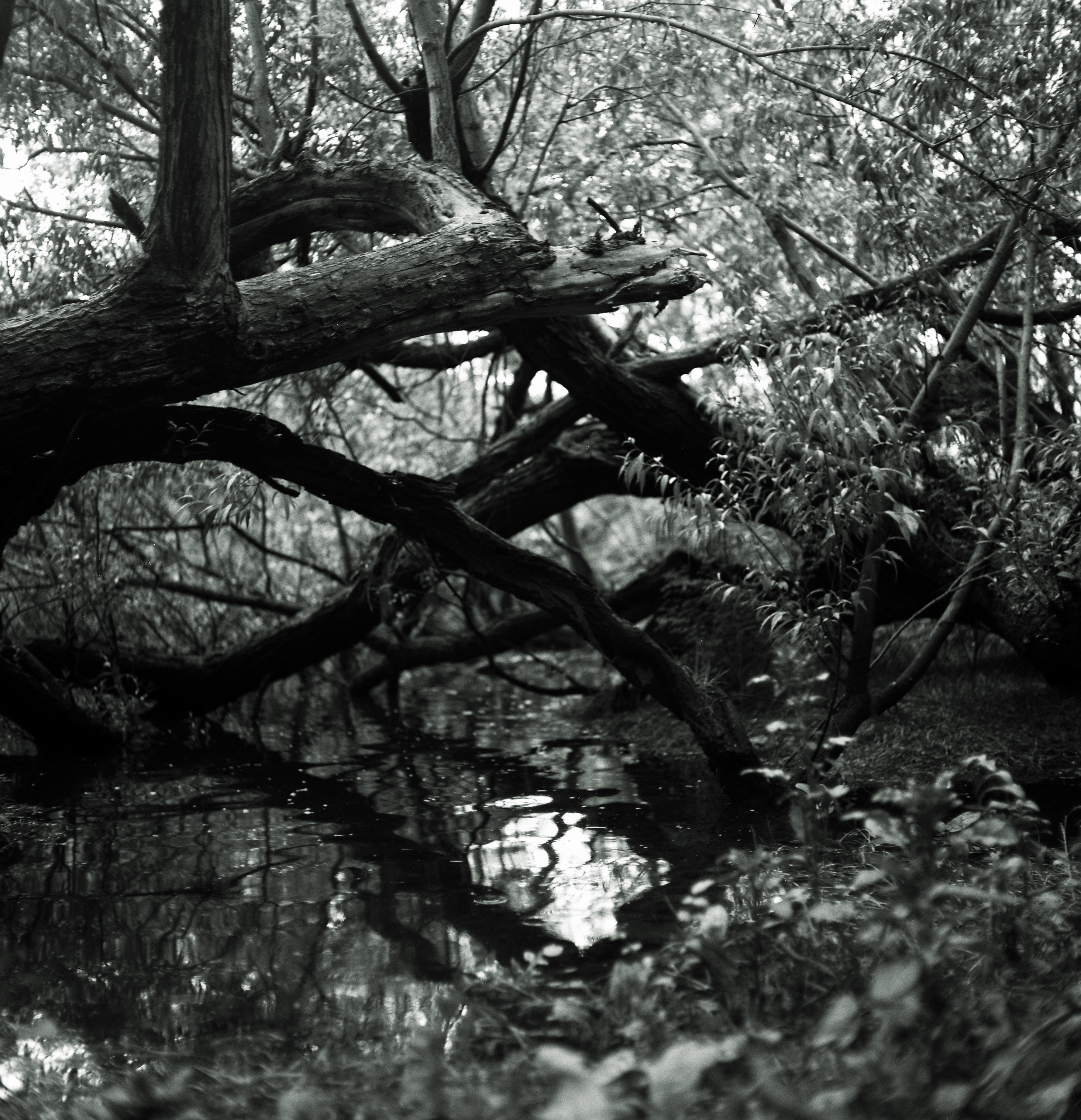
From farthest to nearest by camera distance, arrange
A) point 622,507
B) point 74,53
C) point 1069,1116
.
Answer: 1. point 622,507
2. point 74,53
3. point 1069,1116

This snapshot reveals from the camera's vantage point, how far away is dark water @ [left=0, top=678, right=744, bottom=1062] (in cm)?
326

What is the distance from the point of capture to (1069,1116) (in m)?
2.13

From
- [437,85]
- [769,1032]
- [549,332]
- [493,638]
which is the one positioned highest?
[437,85]

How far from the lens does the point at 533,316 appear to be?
486 centimetres

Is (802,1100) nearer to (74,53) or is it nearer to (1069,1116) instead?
(1069,1116)

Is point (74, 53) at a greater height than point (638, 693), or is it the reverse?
point (74, 53)

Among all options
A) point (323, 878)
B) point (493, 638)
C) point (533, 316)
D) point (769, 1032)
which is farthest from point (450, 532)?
point (493, 638)

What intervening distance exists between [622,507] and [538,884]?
360 inches

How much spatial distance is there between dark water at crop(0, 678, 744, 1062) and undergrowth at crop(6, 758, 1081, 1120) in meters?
0.26

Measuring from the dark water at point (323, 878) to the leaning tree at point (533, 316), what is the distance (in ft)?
2.78

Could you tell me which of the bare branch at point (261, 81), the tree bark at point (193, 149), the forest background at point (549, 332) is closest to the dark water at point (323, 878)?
the forest background at point (549, 332)

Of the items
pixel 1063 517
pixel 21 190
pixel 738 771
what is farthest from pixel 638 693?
pixel 21 190

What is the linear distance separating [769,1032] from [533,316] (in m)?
3.17

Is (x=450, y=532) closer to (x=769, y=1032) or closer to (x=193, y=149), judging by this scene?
(x=193, y=149)
